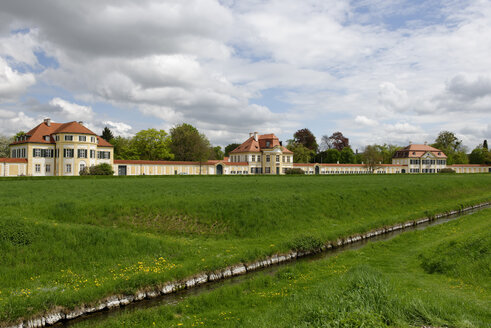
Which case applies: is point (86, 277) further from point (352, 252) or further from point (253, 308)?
point (352, 252)

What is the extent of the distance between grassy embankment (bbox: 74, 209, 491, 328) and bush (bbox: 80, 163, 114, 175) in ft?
175

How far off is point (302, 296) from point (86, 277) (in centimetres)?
728

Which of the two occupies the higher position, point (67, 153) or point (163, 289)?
point (67, 153)

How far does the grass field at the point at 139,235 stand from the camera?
427 inches

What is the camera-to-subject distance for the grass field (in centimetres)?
1084

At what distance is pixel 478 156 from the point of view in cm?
12200

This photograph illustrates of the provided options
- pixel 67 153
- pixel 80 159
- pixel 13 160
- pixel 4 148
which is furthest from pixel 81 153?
pixel 4 148

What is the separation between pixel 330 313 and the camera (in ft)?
20.1

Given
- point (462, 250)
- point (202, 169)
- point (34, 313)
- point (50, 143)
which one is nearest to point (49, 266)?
point (34, 313)

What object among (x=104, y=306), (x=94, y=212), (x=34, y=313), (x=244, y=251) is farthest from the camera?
(x=94, y=212)

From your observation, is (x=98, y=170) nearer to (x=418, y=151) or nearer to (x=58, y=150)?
(x=58, y=150)

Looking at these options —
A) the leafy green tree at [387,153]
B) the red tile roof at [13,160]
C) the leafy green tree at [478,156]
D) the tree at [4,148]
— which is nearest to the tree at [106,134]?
the tree at [4,148]

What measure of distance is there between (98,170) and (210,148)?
32.7 meters

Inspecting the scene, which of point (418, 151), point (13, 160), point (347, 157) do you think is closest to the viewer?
point (13, 160)
